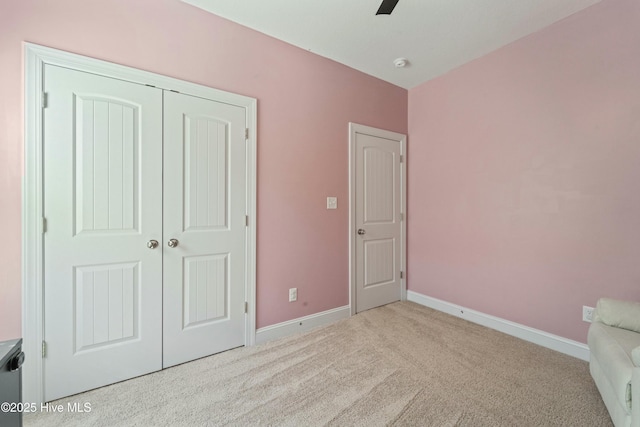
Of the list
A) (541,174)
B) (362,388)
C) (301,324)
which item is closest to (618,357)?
(362,388)

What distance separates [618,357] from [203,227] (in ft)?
8.48

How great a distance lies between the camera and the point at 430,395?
1661mm

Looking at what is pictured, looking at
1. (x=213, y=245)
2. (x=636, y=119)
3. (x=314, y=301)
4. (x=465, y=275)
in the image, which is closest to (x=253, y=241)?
(x=213, y=245)

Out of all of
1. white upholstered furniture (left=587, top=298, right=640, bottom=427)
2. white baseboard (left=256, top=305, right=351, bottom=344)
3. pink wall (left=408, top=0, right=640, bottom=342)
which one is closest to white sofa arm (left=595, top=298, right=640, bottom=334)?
white upholstered furniture (left=587, top=298, right=640, bottom=427)

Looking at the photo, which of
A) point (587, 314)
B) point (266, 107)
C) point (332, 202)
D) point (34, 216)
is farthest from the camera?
point (332, 202)

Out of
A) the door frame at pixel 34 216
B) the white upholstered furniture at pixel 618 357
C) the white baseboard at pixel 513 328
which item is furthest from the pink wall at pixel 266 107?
the white upholstered furniture at pixel 618 357

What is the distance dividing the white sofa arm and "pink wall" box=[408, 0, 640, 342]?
45 cm

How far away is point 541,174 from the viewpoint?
230cm

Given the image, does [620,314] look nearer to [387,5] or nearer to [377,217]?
[377,217]

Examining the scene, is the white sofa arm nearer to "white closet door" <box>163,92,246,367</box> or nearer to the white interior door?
the white interior door

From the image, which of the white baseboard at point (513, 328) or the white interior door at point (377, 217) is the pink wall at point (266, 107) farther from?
the white baseboard at point (513, 328)

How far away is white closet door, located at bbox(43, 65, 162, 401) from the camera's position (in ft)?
5.29

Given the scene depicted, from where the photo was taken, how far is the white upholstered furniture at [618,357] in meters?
1.19

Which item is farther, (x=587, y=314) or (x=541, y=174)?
(x=541, y=174)
